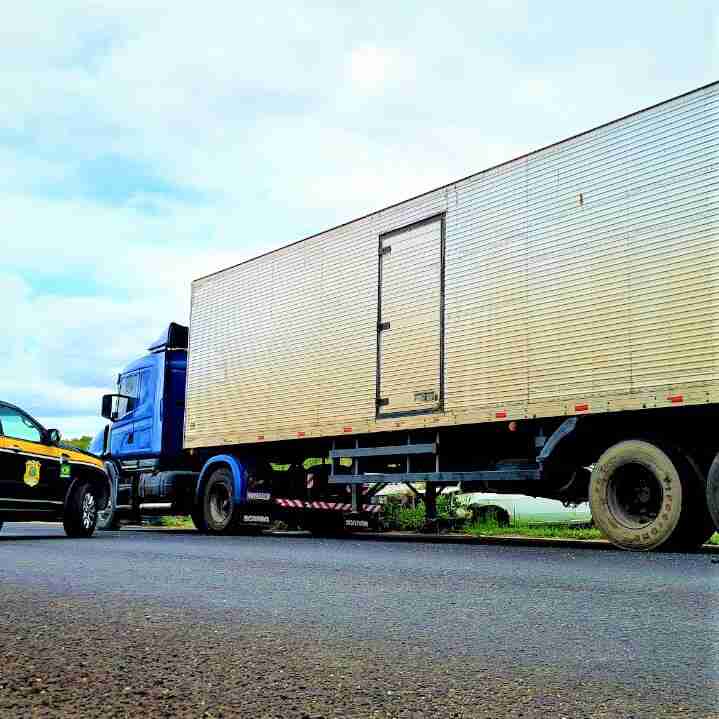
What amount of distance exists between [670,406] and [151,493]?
415 inches

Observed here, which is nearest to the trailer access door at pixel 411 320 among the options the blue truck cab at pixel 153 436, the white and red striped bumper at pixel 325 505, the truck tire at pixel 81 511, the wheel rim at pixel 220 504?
the white and red striped bumper at pixel 325 505

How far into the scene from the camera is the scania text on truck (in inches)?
388

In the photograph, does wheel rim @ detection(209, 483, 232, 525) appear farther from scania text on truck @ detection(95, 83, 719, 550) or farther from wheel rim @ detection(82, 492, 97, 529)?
wheel rim @ detection(82, 492, 97, 529)

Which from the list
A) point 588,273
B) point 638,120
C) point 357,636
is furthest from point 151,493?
point 357,636

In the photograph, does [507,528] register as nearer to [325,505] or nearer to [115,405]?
[325,505]

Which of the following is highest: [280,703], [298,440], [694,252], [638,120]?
[638,120]

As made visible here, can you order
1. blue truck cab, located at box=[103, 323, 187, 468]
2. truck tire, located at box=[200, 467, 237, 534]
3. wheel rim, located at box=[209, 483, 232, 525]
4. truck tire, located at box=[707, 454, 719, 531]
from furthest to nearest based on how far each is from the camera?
blue truck cab, located at box=[103, 323, 187, 468] → wheel rim, located at box=[209, 483, 232, 525] → truck tire, located at box=[200, 467, 237, 534] → truck tire, located at box=[707, 454, 719, 531]

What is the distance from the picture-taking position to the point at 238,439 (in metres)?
16.0

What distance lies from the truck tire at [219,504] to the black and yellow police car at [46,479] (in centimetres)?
254

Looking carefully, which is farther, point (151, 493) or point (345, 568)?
point (151, 493)

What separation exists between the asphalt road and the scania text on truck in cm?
242

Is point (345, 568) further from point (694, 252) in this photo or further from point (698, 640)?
point (694, 252)

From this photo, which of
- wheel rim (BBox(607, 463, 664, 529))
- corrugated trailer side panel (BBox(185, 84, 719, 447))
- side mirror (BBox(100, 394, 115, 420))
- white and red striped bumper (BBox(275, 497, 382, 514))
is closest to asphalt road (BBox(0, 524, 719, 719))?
wheel rim (BBox(607, 463, 664, 529))

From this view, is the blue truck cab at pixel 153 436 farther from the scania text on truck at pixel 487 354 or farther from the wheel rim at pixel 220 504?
the wheel rim at pixel 220 504
